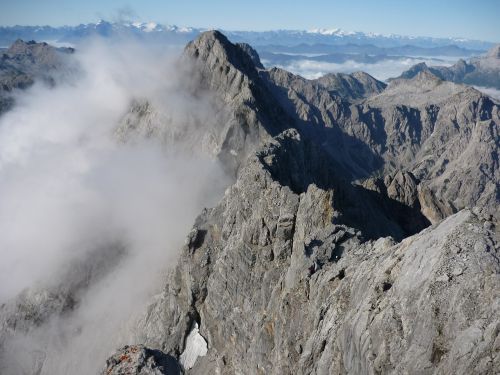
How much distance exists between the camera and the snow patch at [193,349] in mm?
68250

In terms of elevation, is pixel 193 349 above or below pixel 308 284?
below

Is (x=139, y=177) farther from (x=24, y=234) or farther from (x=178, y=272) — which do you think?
(x=178, y=272)

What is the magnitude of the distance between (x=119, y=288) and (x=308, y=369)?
6985cm

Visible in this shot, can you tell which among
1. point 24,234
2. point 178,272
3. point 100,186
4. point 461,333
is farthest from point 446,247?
point 24,234

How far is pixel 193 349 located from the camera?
230ft

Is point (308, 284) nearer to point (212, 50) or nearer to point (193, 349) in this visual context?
point (193, 349)

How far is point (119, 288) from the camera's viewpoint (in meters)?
102

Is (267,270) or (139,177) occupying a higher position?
(267,270)

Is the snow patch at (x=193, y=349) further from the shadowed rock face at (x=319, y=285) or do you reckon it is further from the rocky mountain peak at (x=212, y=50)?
the rocky mountain peak at (x=212, y=50)

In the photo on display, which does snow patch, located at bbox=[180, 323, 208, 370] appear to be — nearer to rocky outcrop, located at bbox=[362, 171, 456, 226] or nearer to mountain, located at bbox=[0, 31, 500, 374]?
mountain, located at bbox=[0, 31, 500, 374]

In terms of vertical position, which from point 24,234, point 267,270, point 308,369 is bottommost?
point 24,234

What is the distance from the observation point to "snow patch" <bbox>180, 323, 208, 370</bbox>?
6825cm

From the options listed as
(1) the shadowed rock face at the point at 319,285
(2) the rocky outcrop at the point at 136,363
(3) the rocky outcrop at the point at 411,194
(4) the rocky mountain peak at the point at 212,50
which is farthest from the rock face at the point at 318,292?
(4) the rocky mountain peak at the point at 212,50

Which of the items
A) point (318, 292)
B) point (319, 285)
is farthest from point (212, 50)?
point (318, 292)
